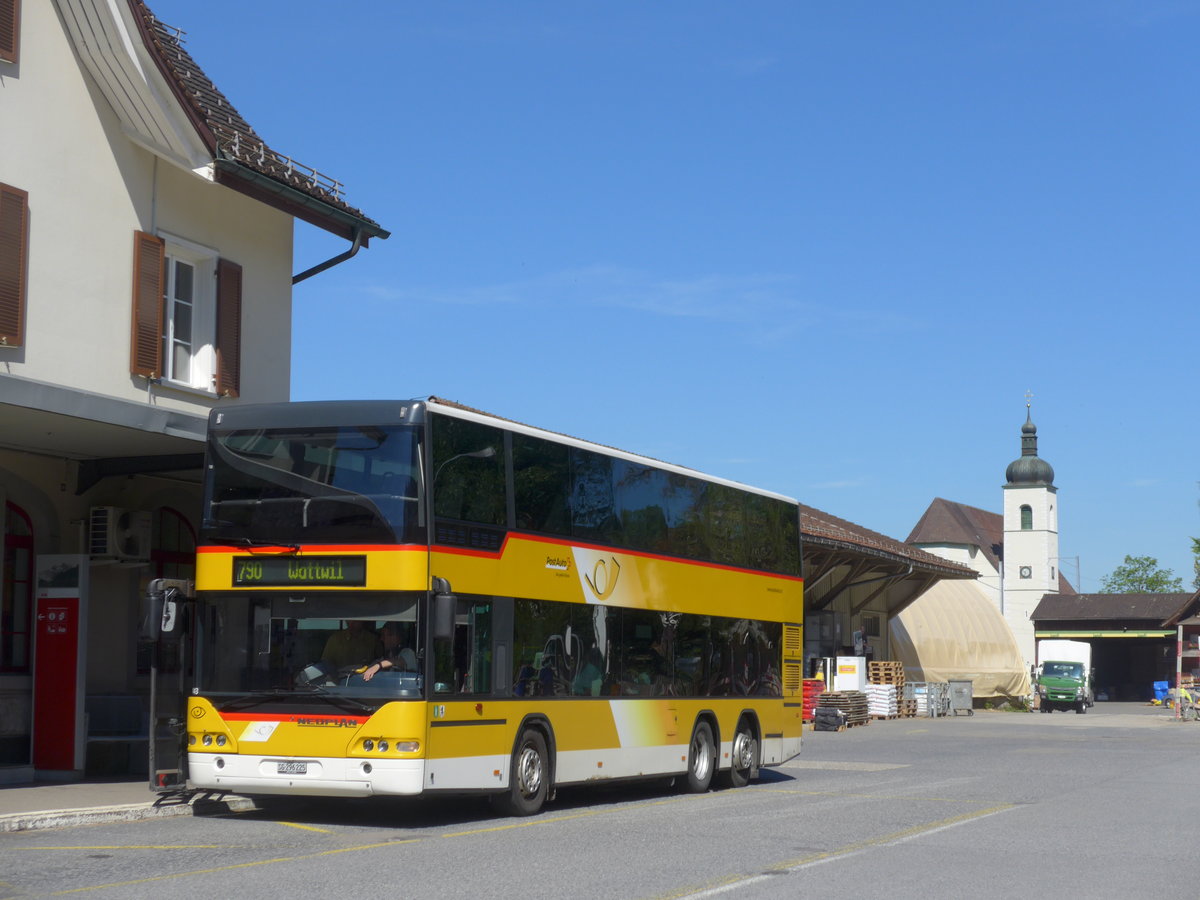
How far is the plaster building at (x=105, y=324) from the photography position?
16.8 metres

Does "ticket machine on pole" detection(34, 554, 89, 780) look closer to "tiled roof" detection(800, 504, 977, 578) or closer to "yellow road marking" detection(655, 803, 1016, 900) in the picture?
"yellow road marking" detection(655, 803, 1016, 900)

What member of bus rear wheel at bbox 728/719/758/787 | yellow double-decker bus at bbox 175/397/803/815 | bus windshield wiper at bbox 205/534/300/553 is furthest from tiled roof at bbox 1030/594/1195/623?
bus windshield wiper at bbox 205/534/300/553

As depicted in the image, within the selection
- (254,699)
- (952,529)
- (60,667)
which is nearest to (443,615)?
(254,699)

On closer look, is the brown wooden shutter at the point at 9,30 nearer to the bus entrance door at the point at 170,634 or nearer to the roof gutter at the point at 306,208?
the roof gutter at the point at 306,208

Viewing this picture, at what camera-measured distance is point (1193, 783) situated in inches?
884

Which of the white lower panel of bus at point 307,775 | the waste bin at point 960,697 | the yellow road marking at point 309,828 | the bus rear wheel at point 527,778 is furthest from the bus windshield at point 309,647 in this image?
the waste bin at point 960,697

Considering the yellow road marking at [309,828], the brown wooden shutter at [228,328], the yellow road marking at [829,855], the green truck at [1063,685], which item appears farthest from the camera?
the green truck at [1063,685]

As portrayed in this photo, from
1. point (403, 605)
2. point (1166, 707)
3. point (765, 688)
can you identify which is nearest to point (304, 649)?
point (403, 605)

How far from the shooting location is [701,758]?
19281mm

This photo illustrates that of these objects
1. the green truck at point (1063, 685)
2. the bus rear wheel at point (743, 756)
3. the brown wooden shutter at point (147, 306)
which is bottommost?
the green truck at point (1063, 685)

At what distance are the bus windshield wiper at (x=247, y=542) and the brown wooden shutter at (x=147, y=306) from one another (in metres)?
4.29

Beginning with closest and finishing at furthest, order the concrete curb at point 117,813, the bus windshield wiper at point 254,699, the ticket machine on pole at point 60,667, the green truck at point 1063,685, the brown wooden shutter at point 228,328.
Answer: the concrete curb at point 117,813 → the bus windshield wiper at point 254,699 → the ticket machine on pole at point 60,667 → the brown wooden shutter at point 228,328 → the green truck at point 1063,685

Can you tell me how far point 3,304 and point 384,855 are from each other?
766cm

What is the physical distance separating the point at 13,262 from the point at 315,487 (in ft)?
15.8
